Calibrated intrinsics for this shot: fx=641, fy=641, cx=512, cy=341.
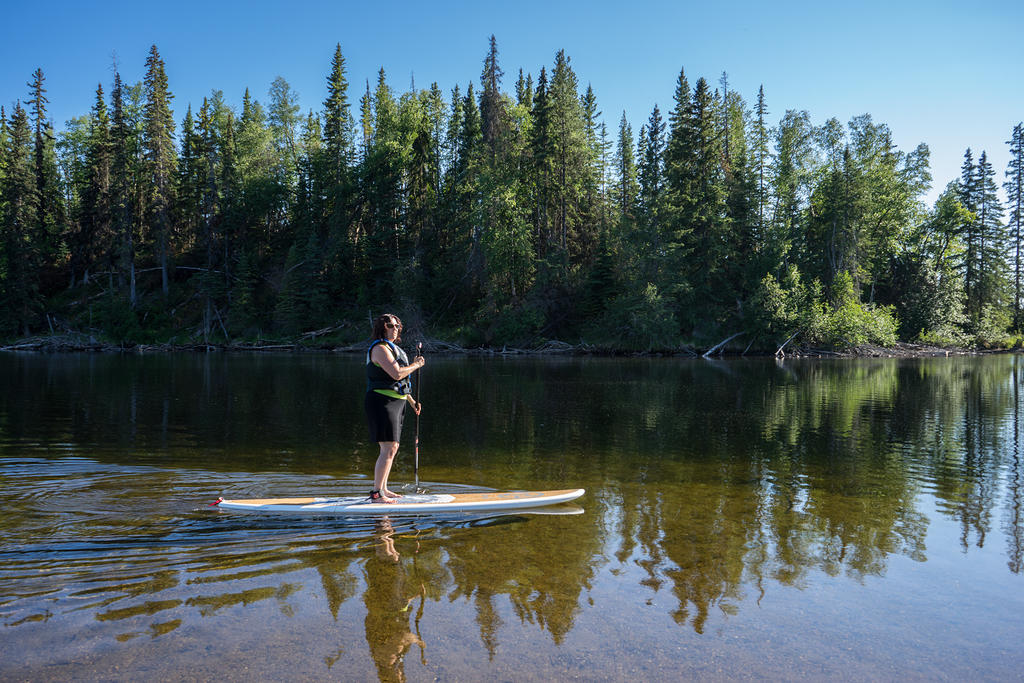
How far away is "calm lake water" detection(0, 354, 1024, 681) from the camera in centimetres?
409

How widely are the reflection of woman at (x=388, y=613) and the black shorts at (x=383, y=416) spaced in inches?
58.1

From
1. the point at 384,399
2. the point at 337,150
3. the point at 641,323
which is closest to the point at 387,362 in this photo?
the point at 384,399

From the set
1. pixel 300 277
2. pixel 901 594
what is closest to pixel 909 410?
pixel 901 594

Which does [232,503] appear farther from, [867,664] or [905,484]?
[905,484]

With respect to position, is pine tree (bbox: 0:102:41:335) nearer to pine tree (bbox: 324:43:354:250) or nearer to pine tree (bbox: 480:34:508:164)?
pine tree (bbox: 324:43:354:250)

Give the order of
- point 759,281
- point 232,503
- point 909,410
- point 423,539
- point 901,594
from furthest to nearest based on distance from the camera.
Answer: point 759,281 < point 909,410 < point 232,503 < point 423,539 < point 901,594

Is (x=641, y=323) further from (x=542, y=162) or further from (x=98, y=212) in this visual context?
(x=98, y=212)

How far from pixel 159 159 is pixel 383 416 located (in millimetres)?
55746

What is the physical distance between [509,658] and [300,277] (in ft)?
170

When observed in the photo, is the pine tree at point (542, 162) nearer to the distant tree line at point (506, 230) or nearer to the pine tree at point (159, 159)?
the distant tree line at point (506, 230)

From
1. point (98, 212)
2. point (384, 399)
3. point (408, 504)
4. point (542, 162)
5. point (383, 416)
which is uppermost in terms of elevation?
point (542, 162)

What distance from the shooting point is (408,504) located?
7.23 metres

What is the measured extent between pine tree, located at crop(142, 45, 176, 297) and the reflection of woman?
2171 inches

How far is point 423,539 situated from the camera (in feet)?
21.0
